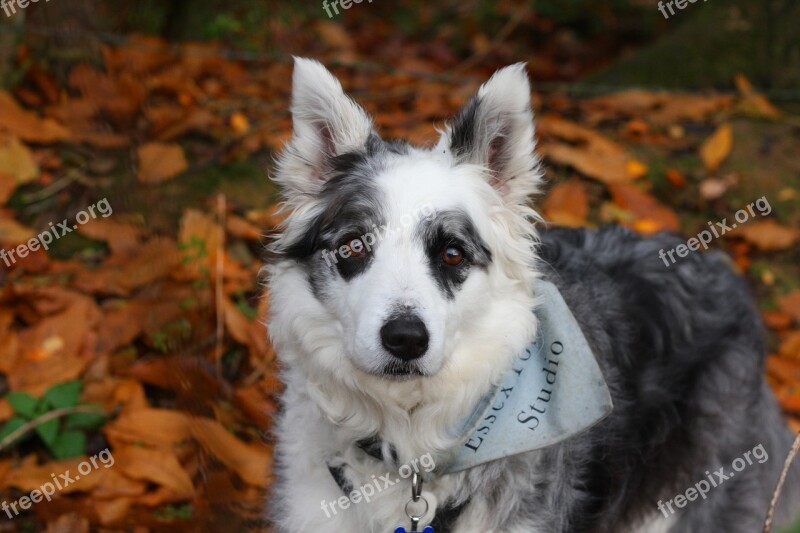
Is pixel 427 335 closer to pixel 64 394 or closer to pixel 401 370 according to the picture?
pixel 401 370

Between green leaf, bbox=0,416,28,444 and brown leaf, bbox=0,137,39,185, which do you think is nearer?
green leaf, bbox=0,416,28,444

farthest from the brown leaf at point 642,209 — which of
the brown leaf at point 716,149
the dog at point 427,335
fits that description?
the dog at point 427,335

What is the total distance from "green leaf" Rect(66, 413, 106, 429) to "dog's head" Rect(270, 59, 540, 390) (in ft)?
4.73

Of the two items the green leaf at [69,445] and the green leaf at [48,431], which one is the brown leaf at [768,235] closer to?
the green leaf at [69,445]

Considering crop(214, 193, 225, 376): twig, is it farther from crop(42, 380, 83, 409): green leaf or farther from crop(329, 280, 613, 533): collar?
crop(329, 280, 613, 533): collar

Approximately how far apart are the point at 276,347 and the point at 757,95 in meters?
5.44

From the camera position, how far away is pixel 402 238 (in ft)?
9.93

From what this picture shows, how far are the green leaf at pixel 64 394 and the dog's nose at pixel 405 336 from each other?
2104 mm

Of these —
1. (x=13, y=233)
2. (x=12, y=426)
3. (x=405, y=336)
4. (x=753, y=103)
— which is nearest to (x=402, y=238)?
(x=405, y=336)

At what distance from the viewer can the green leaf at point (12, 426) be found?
4043 millimetres

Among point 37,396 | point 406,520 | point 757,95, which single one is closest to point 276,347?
point 406,520

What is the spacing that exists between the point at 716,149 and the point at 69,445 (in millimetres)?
4974

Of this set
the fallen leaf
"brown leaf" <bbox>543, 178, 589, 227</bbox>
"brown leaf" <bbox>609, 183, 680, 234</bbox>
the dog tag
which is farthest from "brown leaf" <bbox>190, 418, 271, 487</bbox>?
the fallen leaf

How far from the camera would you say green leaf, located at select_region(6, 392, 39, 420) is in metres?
4.08
